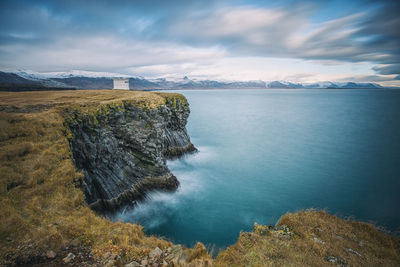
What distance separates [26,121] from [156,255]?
13.6m

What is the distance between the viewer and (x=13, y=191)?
7.39 metres

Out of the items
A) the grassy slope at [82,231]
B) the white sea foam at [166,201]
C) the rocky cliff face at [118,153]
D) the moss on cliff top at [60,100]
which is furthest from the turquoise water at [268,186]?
the moss on cliff top at [60,100]

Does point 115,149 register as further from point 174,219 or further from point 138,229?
point 138,229

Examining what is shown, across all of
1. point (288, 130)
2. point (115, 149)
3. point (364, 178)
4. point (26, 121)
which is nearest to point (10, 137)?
point (26, 121)

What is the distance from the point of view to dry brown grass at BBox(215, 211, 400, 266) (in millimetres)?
6566

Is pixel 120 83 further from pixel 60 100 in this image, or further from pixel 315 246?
pixel 315 246

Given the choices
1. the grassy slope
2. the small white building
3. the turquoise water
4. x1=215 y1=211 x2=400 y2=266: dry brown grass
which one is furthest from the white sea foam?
the small white building

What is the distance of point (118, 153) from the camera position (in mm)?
19328

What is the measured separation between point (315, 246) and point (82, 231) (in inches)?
352

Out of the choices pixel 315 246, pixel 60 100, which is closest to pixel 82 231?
pixel 315 246

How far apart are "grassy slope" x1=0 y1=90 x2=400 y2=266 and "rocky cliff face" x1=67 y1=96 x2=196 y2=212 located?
4.87 m

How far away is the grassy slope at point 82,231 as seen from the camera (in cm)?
573

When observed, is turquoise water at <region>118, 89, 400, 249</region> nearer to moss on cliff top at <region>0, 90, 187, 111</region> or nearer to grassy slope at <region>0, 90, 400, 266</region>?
grassy slope at <region>0, 90, 400, 266</region>

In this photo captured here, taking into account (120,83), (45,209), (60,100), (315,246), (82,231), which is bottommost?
(315,246)
